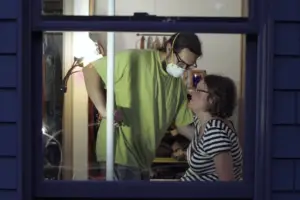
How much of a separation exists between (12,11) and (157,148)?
998 millimetres

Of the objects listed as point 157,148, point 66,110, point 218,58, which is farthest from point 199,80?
point 66,110

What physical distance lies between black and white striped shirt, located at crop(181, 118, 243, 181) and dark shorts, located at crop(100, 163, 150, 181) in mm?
201

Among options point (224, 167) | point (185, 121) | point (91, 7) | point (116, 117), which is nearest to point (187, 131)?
point (185, 121)

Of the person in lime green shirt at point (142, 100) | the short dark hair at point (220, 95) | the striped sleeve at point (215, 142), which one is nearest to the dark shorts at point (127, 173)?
the person in lime green shirt at point (142, 100)

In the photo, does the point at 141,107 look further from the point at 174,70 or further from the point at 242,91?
the point at 242,91

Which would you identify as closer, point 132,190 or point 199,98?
point 132,190

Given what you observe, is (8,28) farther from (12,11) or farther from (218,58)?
(218,58)

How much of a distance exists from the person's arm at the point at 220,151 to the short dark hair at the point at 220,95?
10cm

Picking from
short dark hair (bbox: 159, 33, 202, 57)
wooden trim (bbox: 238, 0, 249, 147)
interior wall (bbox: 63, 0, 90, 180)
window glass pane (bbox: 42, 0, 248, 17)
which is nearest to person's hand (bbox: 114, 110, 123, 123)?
interior wall (bbox: 63, 0, 90, 180)

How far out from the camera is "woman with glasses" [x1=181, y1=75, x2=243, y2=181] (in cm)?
362

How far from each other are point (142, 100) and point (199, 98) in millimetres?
291

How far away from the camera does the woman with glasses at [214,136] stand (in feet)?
11.9

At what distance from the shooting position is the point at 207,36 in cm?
361

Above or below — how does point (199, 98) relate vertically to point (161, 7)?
below
